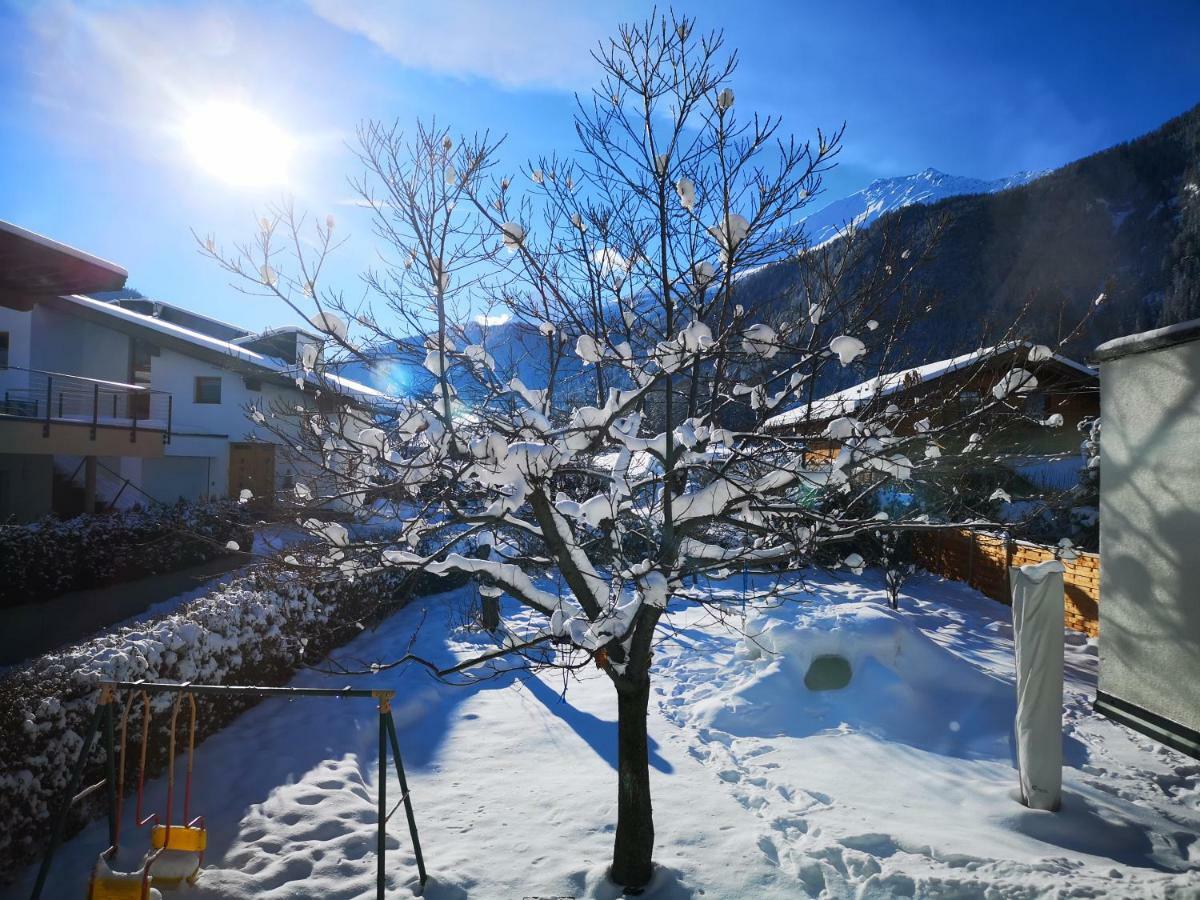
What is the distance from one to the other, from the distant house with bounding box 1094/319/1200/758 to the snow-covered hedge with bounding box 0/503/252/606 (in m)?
10.2

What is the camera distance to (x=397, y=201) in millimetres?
4023

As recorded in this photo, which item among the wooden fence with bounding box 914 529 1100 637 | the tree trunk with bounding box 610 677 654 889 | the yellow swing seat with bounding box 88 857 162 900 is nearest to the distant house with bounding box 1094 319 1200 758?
the wooden fence with bounding box 914 529 1100 637

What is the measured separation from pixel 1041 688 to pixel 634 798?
11.0 ft

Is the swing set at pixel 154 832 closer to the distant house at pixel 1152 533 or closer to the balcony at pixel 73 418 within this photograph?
the distant house at pixel 1152 533

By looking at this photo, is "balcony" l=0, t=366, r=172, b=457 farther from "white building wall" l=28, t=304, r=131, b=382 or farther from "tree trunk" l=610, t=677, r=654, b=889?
"tree trunk" l=610, t=677, r=654, b=889

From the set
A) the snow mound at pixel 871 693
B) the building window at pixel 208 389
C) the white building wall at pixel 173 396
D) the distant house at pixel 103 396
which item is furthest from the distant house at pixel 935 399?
the building window at pixel 208 389

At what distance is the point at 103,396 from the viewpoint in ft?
51.7

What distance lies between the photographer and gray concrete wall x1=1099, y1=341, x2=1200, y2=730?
446 centimetres

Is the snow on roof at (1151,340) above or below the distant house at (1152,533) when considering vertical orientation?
above

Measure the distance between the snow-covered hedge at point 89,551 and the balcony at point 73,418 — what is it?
1.96m

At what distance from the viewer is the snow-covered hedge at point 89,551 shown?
1032cm

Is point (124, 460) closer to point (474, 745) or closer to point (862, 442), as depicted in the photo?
point (474, 745)

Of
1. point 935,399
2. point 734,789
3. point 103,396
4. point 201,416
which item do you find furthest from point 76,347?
point 935,399

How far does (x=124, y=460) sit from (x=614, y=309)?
18.0 m
